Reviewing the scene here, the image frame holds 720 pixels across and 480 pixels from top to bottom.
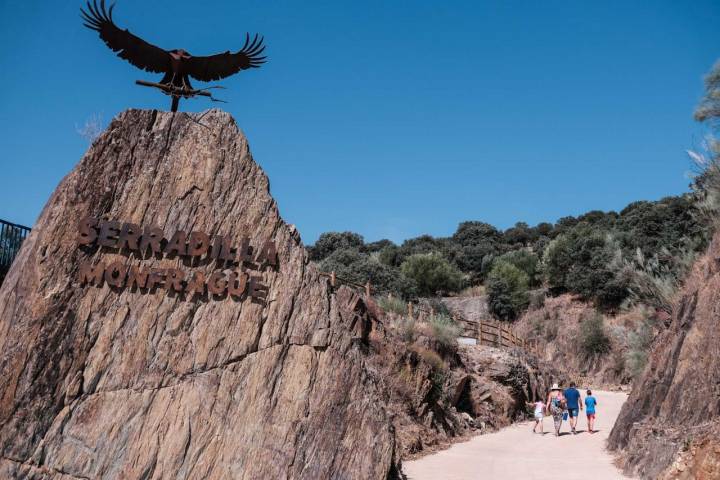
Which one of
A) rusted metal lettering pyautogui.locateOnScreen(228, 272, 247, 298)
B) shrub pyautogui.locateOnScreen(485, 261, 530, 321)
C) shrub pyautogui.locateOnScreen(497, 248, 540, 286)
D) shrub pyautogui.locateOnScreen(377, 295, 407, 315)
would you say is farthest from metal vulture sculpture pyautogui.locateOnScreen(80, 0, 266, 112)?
shrub pyautogui.locateOnScreen(497, 248, 540, 286)

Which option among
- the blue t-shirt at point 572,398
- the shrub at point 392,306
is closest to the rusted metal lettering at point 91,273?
the shrub at point 392,306

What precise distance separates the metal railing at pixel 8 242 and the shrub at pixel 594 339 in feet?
111

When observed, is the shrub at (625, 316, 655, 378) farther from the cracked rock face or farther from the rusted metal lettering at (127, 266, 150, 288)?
the rusted metal lettering at (127, 266, 150, 288)

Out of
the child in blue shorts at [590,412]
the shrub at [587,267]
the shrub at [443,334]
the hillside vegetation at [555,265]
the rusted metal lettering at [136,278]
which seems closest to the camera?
the rusted metal lettering at [136,278]

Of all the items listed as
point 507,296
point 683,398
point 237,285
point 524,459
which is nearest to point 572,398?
point 524,459

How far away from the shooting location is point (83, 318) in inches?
293

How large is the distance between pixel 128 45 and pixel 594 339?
1423 inches

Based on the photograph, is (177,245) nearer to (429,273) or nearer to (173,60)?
(173,60)

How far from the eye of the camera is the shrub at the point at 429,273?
169 ft

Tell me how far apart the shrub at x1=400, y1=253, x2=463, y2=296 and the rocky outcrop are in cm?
3659

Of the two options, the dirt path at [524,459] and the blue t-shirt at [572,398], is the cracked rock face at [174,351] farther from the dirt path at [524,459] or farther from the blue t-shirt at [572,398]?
the blue t-shirt at [572,398]

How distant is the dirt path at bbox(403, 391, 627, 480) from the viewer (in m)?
12.1

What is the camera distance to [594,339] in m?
39.0

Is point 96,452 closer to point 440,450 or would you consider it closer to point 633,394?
point 440,450
